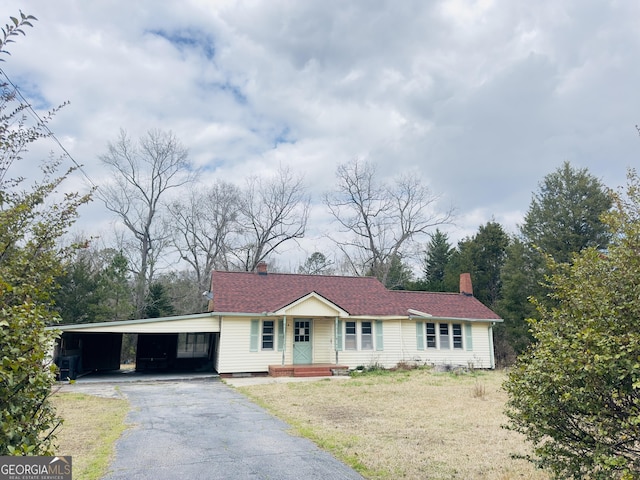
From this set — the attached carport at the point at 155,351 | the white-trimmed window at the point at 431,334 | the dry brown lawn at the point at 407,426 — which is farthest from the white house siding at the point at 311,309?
the white-trimmed window at the point at 431,334

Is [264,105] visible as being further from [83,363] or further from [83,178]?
[83,363]

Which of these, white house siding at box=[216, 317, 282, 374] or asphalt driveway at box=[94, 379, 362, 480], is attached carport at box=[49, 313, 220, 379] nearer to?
white house siding at box=[216, 317, 282, 374]

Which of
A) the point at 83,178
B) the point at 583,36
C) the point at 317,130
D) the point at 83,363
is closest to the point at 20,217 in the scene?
the point at 583,36

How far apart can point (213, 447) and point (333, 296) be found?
48.1 feet

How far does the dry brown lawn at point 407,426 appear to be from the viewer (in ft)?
18.0

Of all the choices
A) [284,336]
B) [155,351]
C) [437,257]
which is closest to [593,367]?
[284,336]

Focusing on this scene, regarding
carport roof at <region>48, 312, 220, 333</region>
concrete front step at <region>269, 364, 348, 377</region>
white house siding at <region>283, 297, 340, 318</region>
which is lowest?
concrete front step at <region>269, 364, 348, 377</region>

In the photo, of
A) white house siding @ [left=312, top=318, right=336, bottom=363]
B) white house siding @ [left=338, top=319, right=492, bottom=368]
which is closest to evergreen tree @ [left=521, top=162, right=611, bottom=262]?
white house siding @ [left=338, top=319, right=492, bottom=368]

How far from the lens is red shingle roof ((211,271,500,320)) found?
18.9 meters

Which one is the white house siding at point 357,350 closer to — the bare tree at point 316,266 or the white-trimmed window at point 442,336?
the white-trimmed window at point 442,336

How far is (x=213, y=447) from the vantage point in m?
6.46

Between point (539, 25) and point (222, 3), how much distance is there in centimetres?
826

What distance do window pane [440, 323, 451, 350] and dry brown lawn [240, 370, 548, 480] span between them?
6.08 meters

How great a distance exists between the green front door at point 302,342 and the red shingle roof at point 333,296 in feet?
4.16
